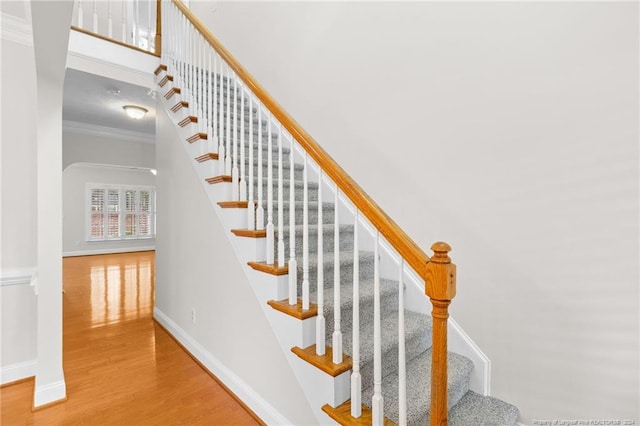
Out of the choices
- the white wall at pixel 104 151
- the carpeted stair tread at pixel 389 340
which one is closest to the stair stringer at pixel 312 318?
the carpeted stair tread at pixel 389 340

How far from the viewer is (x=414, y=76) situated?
2076 millimetres

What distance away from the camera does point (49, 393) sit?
6.47ft

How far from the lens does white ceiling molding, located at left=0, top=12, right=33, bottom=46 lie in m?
2.29

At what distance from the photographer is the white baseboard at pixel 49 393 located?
6.36ft

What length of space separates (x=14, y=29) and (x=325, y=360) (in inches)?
130

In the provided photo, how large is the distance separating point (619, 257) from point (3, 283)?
3829 mm

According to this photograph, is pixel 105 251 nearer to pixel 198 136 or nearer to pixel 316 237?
pixel 198 136

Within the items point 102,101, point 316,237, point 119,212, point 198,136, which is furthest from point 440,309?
point 119,212

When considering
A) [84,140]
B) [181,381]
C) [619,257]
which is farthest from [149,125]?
[619,257]

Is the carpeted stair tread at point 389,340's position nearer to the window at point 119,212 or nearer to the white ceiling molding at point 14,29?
the white ceiling molding at point 14,29

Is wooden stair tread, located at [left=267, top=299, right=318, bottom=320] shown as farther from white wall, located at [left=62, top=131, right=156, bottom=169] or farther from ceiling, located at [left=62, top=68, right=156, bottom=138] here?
white wall, located at [left=62, top=131, right=156, bottom=169]

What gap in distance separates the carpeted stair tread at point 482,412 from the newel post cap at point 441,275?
0.91 m

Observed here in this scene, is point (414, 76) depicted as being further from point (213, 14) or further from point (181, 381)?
point (213, 14)

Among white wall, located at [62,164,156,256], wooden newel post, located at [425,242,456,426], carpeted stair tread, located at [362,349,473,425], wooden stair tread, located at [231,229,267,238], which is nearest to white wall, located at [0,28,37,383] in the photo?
wooden stair tread, located at [231,229,267,238]
